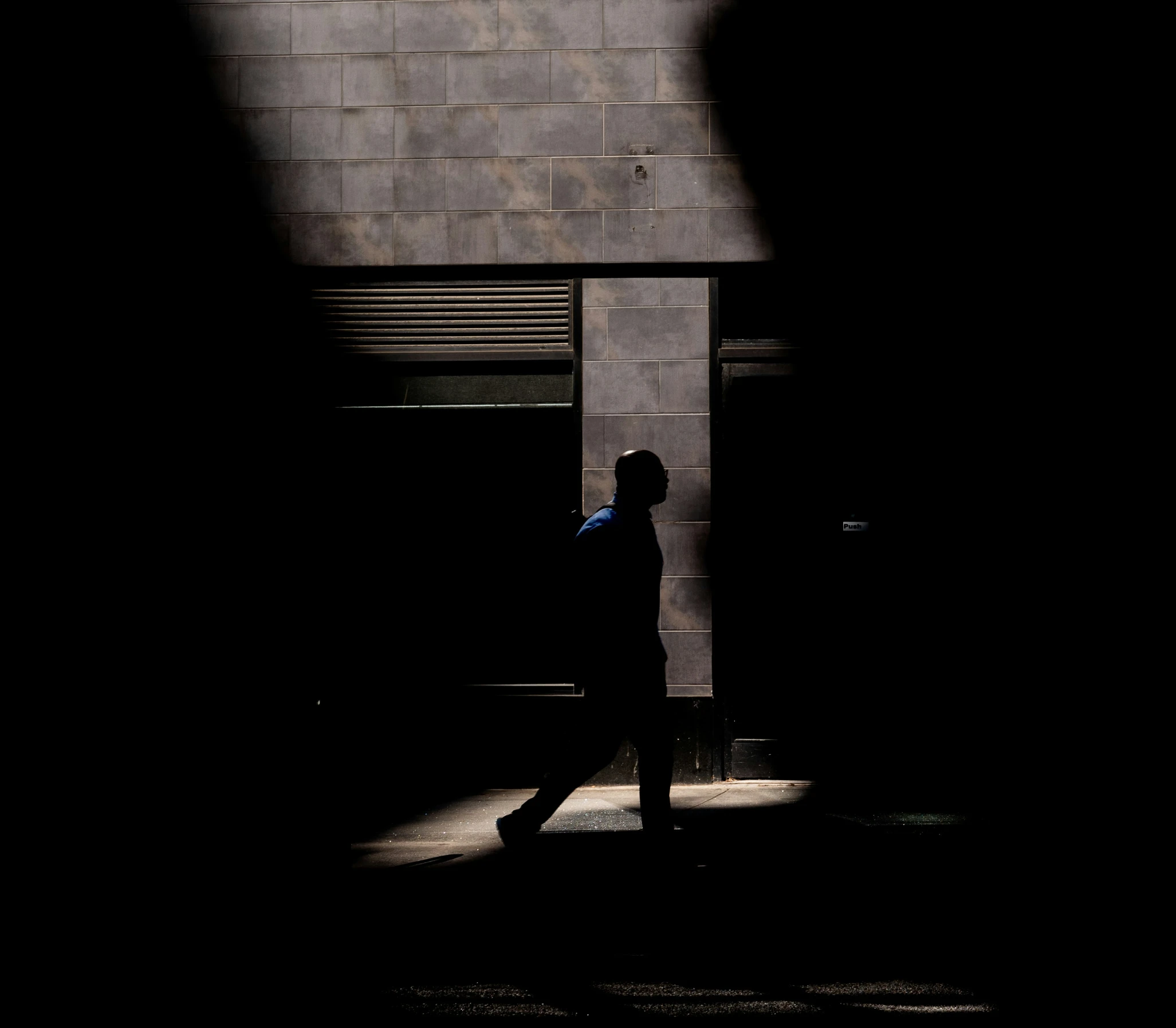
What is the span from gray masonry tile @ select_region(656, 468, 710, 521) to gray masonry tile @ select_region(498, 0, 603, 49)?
3254 mm

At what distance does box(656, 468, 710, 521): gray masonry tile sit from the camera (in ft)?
25.9

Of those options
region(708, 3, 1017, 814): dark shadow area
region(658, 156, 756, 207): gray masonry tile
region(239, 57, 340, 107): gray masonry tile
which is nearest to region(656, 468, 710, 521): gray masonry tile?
region(708, 3, 1017, 814): dark shadow area

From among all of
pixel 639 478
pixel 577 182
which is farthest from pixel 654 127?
pixel 639 478

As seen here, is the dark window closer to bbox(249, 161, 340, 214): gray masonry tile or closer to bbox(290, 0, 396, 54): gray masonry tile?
bbox(249, 161, 340, 214): gray masonry tile

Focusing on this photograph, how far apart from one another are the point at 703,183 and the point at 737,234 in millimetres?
457

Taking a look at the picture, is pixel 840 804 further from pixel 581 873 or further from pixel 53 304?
pixel 53 304

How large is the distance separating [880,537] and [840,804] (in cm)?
199

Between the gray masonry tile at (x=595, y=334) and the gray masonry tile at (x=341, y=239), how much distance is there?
61.4 inches

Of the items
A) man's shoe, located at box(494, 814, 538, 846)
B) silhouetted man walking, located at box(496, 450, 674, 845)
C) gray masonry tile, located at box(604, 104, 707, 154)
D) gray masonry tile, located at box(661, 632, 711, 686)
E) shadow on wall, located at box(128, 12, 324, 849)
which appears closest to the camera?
silhouetted man walking, located at box(496, 450, 674, 845)

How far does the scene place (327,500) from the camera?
328 inches

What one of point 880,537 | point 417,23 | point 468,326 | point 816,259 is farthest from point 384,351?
point 880,537

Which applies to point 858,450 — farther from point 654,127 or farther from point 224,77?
point 224,77

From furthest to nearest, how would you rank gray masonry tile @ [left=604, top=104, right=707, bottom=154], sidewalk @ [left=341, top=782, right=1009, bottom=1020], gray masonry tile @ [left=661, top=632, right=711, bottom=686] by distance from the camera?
gray masonry tile @ [left=604, top=104, right=707, bottom=154] → gray masonry tile @ [left=661, top=632, right=711, bottom=686] → sidewalk @ [left=341, top=782, right=1009, bottom=1020]

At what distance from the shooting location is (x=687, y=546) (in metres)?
7.92
